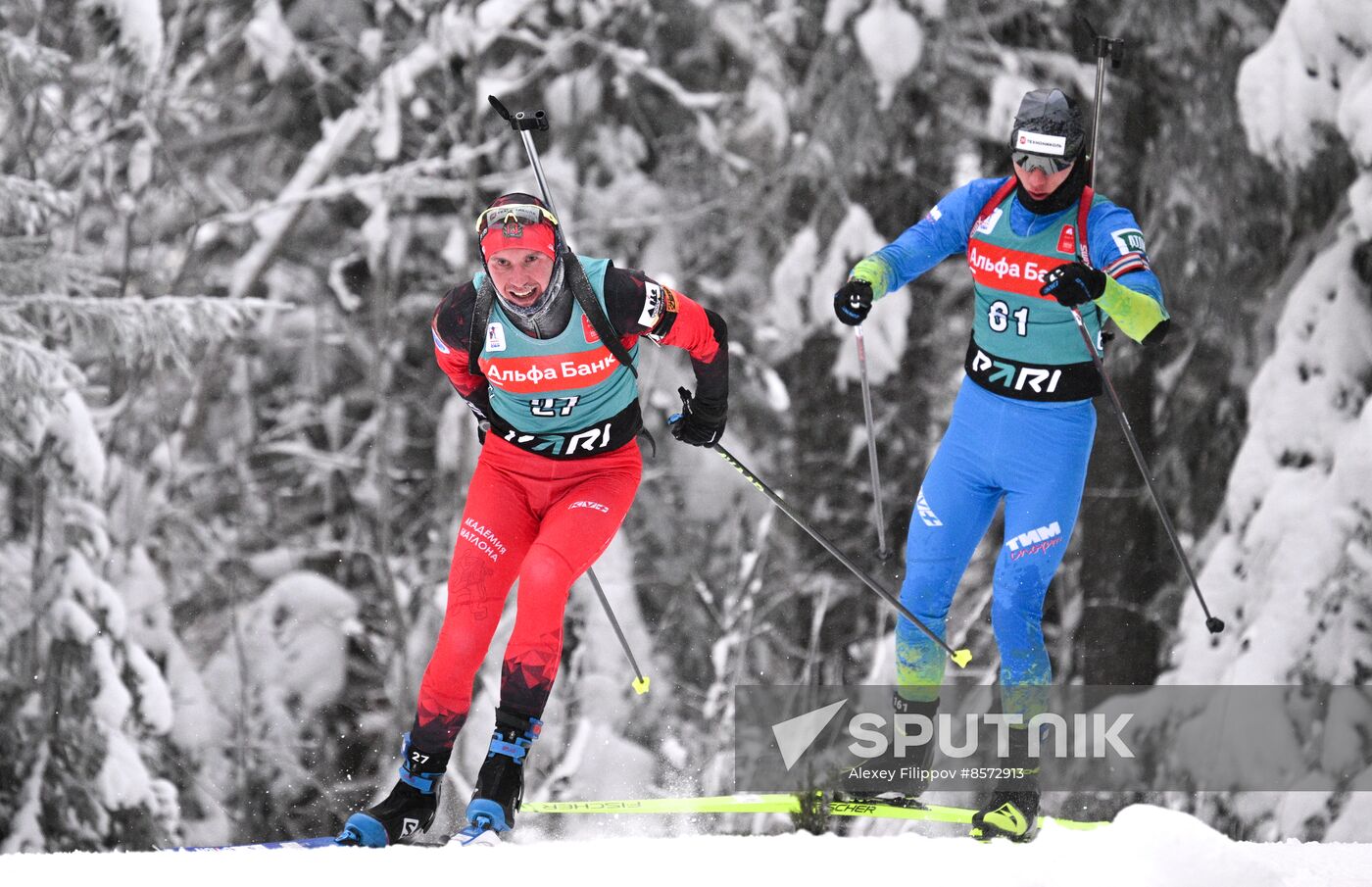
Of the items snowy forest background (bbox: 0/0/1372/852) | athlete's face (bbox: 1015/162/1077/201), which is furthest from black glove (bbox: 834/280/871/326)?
snowy forest background (bbox: 0/0/1372/852)

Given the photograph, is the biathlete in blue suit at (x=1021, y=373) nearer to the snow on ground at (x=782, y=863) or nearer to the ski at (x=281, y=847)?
the snow on ground at (x=782, y=863)

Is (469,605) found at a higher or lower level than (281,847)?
higher

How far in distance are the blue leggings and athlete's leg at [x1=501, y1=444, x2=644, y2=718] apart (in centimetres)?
121

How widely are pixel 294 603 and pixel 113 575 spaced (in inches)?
64.1

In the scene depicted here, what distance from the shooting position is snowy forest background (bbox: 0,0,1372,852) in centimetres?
1067

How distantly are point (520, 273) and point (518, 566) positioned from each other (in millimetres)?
938

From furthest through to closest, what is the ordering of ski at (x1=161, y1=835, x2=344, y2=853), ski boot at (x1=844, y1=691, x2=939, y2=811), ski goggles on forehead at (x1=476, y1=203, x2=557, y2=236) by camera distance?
ski boot at (x1=844, y1=691, x2=939, y2=811) < ski goggles on forehead at (x1=476, y1=203, x2=557, y2=236) < ski at (x1=161, y1=835, x2=344, y2=853)

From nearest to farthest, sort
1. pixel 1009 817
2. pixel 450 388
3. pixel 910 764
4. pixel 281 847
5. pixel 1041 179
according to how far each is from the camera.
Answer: pixel 281 847, pixel 1041 179, pixel 1009 817, pixel 910 764, pixel 450 388

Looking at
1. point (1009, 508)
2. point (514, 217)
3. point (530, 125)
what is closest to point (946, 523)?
point (1009, 508)

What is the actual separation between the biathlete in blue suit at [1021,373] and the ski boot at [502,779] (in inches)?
61.7

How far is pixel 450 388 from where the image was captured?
1385 centimetres

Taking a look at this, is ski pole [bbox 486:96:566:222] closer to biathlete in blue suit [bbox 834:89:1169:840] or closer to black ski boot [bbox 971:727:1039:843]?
biathlete in blue suit [bbox 834:89:1169:840]

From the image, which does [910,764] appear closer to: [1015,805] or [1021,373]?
[1015,805]

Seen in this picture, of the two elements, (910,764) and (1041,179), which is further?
(910,764)
